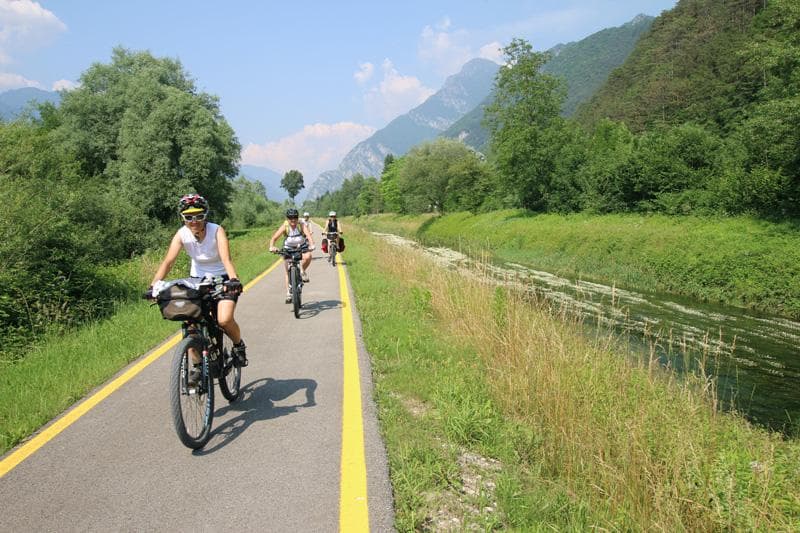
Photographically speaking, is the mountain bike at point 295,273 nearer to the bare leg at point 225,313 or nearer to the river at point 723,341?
the river at point 723,341

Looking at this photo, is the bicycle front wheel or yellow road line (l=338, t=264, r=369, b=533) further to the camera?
the bicycle front wheel

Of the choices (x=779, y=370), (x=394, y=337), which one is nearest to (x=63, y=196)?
(x=394, y=337)

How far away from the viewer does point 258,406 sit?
4637 mm

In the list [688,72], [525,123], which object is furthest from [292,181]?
[525,123]

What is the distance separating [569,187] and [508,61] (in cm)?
1933

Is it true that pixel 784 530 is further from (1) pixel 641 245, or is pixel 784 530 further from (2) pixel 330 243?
(1) pixel 641 245

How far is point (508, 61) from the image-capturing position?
153 feet

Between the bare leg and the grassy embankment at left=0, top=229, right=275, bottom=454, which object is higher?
the bare leg

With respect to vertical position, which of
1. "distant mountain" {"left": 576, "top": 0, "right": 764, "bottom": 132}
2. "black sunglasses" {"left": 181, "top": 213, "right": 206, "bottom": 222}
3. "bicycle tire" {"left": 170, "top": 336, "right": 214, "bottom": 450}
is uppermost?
"distant mountain" {"left": 576, "top": 0, "right": 764, "bottom": 132}

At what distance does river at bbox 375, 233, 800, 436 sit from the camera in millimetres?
6797

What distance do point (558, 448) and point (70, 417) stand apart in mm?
4493

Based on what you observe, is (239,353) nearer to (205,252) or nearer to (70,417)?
(205,252)

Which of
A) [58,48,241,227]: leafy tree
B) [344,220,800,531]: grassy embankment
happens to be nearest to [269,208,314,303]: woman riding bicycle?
[344,220,800,531]: grassy embankment

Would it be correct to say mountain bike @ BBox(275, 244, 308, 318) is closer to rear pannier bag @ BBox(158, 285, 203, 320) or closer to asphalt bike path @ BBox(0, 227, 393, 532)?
asphalt bike path @ BBox(0, 227, 393, 532)
